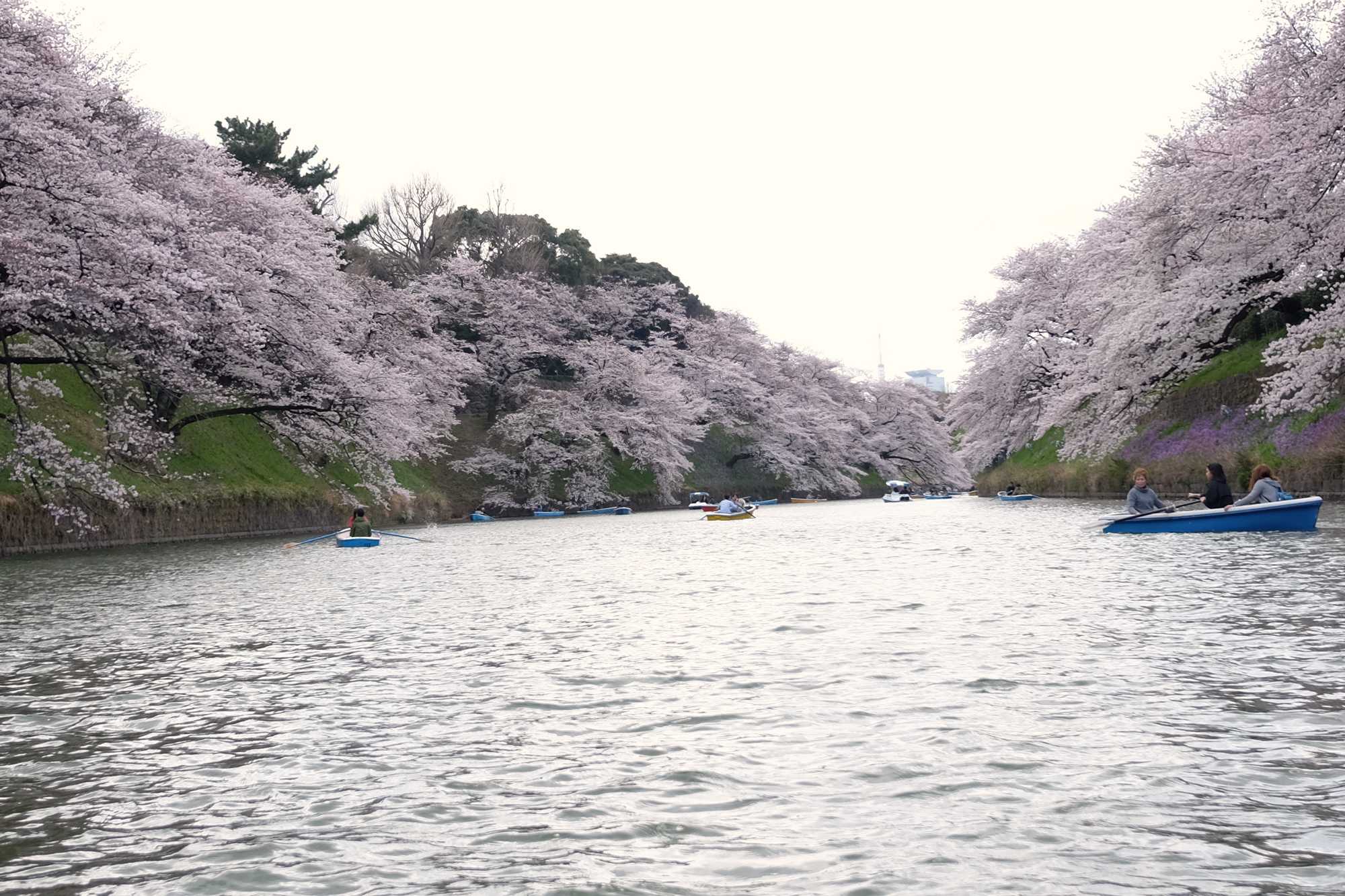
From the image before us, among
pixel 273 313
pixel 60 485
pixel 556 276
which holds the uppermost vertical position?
pixel 556 276

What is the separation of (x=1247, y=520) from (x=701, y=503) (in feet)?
133

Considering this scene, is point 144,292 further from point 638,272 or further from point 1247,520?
point 638,272

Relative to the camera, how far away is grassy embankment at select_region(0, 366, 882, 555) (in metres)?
29.4

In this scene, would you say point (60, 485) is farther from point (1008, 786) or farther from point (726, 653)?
point (1008, 786)

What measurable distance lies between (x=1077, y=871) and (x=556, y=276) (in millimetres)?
73733

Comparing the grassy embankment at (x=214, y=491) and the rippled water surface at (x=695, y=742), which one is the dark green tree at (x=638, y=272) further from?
the rippled water surface at (x=695, y=742)

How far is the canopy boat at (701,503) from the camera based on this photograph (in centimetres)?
6128

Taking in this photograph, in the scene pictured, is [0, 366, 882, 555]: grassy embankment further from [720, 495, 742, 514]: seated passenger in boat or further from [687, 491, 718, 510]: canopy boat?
[720, 495, 742, 514]: seated passenger in boat

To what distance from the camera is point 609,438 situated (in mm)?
67250

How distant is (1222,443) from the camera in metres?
40.9

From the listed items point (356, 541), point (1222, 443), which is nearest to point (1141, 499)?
point (1222, 443)


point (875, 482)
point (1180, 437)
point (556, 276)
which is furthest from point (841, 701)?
point (875, 482)

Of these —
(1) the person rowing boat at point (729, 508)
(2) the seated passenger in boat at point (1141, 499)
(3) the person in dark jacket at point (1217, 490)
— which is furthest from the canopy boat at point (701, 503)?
(3) the person in dark jacket at point (1217, 490)

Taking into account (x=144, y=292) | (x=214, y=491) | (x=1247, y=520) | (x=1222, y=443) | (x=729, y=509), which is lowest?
(x=1247, y=520)
